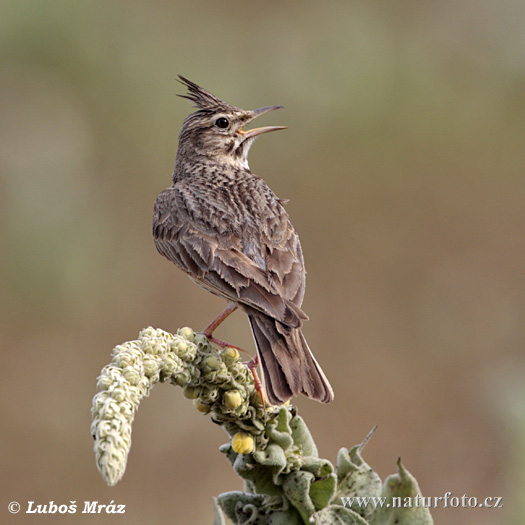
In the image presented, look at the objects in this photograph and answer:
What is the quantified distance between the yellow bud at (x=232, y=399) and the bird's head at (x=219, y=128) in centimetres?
276

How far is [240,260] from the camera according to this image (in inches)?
127

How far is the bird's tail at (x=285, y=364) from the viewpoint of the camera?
2412 millimetres

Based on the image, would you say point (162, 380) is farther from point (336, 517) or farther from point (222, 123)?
point (222, 123)

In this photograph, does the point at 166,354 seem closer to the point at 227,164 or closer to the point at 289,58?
the point at 227,164

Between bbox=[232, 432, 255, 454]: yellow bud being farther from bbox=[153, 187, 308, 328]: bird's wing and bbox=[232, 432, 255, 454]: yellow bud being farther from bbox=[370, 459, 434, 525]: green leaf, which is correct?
bbox=[153, 187, 308, 328]: bird's wing

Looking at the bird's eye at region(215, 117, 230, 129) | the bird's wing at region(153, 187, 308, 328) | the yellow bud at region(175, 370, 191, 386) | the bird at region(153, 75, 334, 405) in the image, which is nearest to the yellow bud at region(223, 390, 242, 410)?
the yellow bud at region(175, 370, 191, 386)

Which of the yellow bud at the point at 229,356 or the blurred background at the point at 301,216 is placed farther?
the blurred background at the point at 301,216

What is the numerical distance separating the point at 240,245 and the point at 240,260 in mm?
148

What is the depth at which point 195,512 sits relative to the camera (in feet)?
16.1

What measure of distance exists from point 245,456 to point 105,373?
47cm

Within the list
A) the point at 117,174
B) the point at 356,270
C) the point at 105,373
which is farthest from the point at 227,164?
the point at 105,373

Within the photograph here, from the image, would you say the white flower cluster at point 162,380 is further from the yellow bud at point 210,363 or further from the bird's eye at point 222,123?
the bird's eye at point 222,123

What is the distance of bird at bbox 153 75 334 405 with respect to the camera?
108 inches

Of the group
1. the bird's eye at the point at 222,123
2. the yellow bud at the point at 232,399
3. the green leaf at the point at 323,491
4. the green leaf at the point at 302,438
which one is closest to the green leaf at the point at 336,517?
the green leaf at the point at 323,491
